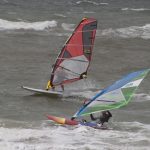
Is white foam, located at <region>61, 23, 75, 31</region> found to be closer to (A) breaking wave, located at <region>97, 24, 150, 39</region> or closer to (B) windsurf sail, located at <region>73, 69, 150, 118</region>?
(A) breaking wave, located at <region>97, 24, 150, 39</region>

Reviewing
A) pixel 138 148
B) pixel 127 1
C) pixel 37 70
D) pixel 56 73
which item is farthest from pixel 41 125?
pixel 127 1

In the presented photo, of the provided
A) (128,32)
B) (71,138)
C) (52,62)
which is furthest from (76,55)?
(128,32)

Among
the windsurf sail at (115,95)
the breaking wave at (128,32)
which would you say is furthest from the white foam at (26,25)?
the windsurf sail at (115,95)

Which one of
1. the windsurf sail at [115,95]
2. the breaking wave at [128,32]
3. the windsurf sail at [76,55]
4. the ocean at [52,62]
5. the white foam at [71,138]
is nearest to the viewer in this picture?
the white foam at [71,138]

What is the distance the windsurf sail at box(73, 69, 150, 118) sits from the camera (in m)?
17.0

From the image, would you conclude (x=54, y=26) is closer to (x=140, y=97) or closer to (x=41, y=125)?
(x=140, y=97)

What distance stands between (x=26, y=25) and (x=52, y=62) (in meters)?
11.3

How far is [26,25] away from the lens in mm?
37719

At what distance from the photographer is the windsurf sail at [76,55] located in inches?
858

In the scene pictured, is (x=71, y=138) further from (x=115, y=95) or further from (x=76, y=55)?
(x=76, y=55)

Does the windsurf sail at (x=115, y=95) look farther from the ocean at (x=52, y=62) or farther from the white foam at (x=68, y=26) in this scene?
the white foam at (x=68, y=26)

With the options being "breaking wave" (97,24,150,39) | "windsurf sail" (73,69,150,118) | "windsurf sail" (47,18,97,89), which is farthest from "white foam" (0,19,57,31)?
"windsurf sail" (73,69,150,118)

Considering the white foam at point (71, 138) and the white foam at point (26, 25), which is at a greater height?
the white foam at point (71, 138)

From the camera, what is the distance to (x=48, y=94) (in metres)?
21.0
